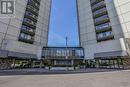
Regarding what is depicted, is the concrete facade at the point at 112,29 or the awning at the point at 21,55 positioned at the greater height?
the concrete facade at the point at 112,29

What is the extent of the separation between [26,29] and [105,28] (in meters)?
26.3

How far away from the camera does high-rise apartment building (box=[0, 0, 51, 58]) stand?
29.6 metres

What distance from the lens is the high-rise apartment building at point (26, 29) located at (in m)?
29.6

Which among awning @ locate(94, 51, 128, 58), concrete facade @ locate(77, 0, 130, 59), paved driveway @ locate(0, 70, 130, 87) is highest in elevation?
concrete facade @ locate(77, 0, 130, 59)

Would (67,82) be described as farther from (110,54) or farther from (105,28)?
(105,28)

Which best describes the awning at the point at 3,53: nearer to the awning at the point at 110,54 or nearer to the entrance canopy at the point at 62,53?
the entrance canopy at the point at 62,53

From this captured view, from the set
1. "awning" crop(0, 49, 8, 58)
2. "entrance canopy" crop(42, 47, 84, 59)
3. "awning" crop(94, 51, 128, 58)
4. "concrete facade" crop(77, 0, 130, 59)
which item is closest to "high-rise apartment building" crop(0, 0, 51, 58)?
"awning" crop(0, 49, 8, 58)

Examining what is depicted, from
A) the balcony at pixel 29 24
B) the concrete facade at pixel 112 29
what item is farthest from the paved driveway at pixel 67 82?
the balcony at pixel 29 24

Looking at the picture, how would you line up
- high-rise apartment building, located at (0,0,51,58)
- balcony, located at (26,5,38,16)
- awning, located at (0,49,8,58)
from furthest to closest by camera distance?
balcony, located at (26,5,38,16) → high-rise apartment building, located at (0,0,51,58) → awning, located at (0,49,8,58)

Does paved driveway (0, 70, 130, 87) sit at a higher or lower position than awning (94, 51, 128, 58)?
lower

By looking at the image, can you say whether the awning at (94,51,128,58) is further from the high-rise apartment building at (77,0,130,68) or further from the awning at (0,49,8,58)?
the awning at (0,49,8,58)

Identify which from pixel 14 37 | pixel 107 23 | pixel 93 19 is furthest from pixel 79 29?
pixel 14 37

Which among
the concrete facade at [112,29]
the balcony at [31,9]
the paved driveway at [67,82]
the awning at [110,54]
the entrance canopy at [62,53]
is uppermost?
the balcony at [31,9]

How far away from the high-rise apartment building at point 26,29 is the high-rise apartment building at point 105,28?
1538 cm
